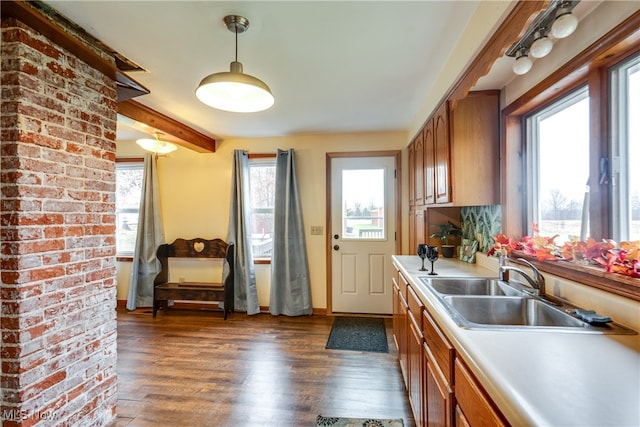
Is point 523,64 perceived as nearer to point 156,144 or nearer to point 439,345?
point 439,345

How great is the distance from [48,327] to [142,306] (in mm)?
2941

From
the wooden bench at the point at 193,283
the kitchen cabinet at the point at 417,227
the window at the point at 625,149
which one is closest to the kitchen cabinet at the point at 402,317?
the kitchen cabinet at the point at 417,227

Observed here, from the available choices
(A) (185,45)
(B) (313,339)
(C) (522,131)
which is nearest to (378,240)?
(B) (313,339)

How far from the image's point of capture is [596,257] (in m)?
1.29

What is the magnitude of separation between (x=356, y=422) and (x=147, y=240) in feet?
11.7

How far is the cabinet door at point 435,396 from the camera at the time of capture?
1146 millimetres

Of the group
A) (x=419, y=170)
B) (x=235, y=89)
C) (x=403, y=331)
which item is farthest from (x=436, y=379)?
(x=419, y=170)

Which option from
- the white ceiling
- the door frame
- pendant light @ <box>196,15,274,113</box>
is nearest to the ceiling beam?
the white ceiling

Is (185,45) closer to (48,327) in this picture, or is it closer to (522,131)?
(48,327)

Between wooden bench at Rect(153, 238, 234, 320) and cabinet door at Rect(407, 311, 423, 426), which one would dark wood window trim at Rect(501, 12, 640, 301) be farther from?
wooden bench at Rect(153, 238, 234, 320)

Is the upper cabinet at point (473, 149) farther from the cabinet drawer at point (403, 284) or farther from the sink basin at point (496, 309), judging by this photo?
the sink basin at point (496, 309)

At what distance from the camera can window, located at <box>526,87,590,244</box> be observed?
158 centimetres

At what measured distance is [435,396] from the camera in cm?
132

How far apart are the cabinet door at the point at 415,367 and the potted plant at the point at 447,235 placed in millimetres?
1127
